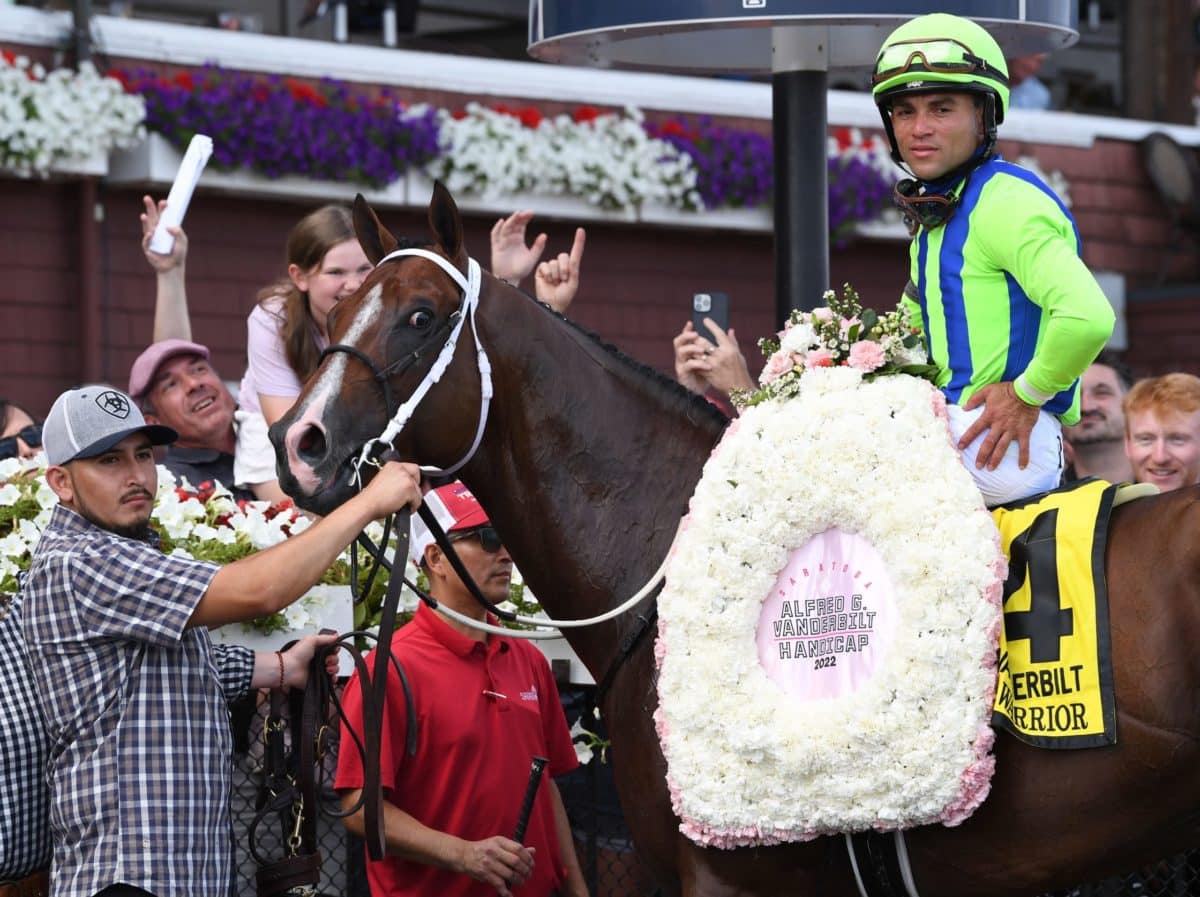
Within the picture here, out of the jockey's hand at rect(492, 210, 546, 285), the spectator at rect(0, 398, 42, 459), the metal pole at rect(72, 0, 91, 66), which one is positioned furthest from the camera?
the metal pole at rect(72, 0, 91, 66)

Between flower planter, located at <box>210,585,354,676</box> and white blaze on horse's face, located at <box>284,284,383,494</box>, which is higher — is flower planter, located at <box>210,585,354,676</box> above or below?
below

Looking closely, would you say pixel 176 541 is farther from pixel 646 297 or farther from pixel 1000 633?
pixel 646 297

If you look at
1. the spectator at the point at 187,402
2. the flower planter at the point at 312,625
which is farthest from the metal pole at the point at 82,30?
the flower planter at the point at 312,625

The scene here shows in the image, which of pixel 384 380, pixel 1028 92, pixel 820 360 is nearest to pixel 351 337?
pixel 384 380

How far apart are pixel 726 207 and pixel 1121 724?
382 inches

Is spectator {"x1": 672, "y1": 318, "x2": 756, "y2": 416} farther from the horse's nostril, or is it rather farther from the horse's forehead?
the horse's nostril

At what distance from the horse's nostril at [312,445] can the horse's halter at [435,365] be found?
0.08 meters

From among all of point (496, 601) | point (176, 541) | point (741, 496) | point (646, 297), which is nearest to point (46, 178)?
point (646, 297)

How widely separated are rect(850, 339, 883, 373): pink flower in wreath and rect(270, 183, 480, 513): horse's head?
0.82 metres

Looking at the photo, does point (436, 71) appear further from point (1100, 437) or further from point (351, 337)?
point (351, 337)

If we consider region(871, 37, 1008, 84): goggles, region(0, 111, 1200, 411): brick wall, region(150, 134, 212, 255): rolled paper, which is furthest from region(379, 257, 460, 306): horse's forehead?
region(0, 111, 1200, 411): brick wall

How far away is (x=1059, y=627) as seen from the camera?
3.40m

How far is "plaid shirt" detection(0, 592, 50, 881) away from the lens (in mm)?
3885

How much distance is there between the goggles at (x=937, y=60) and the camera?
12.2ft
